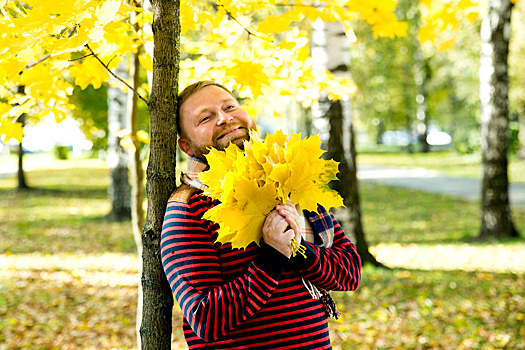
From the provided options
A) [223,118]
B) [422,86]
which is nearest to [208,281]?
[223,118]

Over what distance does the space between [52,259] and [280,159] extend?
267 inches

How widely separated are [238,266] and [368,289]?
161 inches

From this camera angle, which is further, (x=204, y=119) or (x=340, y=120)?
(x=340, y=120)

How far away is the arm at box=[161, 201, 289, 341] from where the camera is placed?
144 cm

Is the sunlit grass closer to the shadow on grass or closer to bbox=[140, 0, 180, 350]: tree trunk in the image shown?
bbox=[140, 0, 180, 350]: tree trunk

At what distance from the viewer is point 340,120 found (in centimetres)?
563

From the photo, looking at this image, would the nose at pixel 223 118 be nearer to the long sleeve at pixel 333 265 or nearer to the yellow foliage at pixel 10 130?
the long sleeve at pixel 333 265

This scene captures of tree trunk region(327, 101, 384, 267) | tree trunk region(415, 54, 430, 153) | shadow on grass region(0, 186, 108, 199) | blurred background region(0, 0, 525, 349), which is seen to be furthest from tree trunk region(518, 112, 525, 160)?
tree trunk region(327, 101, 384, 267)

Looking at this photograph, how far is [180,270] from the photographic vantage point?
1.50 m

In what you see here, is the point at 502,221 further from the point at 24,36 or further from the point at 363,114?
the point at 363,114

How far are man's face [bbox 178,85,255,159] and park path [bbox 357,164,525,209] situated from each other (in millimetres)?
10953

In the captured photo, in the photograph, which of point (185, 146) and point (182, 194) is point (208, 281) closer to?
point (182, 194)

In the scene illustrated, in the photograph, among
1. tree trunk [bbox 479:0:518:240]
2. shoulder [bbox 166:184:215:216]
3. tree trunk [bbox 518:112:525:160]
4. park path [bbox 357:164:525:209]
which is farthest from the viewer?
tree trunk [bbox 518:112:525:160]

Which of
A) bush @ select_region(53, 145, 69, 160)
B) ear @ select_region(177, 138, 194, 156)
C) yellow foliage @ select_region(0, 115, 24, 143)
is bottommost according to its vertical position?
→ ear @ select_region(177, 138, 194, 156)
